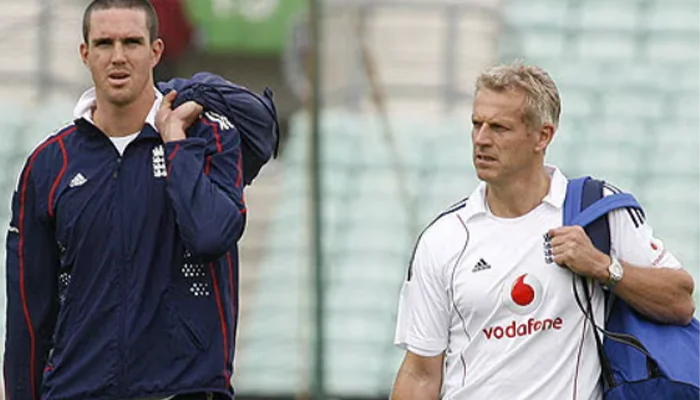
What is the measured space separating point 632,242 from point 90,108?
4.83ft

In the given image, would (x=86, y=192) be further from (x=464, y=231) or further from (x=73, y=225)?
(x=464, y=231)

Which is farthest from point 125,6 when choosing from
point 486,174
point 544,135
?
point 544,135

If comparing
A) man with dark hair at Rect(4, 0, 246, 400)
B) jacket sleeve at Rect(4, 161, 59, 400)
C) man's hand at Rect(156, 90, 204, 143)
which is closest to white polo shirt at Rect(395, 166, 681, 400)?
man with dark hair at Rect(4, 0, 246, 400)

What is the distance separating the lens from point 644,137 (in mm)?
12375

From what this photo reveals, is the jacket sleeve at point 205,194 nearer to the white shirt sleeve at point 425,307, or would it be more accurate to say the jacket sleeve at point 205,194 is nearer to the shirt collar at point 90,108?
the shirt collar at point 90,108

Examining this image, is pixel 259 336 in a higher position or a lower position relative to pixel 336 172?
lower

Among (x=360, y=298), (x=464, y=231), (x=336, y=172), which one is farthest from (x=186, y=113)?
(x=336, y=172)

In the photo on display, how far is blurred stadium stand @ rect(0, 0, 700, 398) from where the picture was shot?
11.6 metres

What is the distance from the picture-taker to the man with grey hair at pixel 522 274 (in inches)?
187

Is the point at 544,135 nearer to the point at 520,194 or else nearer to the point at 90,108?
the point at 520,194

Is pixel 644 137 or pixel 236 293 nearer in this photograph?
pixel 236 293

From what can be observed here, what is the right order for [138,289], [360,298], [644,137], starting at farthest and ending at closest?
[644,137] → [360,298] → [138,289]

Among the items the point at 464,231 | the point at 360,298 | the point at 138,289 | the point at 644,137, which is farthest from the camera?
the point at 644,137

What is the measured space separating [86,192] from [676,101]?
8341 millimetres
